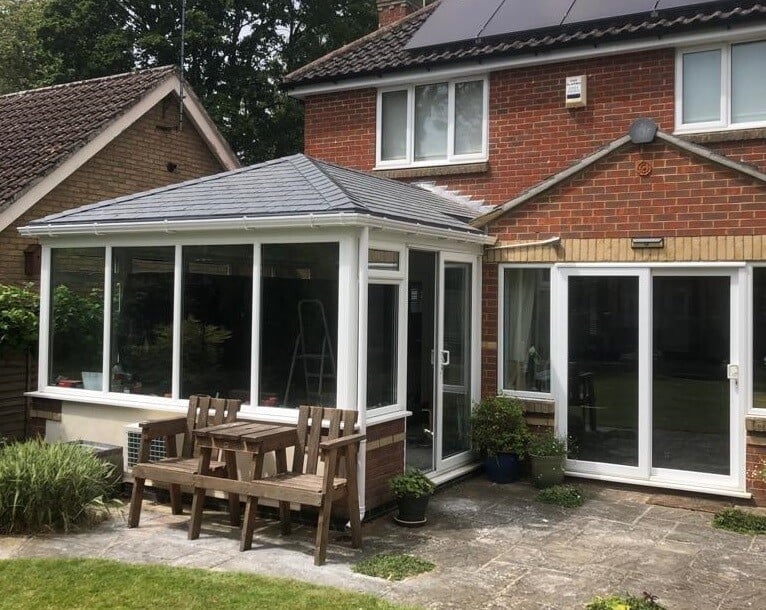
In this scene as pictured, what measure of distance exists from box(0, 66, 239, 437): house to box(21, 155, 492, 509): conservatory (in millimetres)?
1451

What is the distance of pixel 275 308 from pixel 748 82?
6164 millimetres

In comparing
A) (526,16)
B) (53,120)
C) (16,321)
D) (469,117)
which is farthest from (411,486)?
(53,120)

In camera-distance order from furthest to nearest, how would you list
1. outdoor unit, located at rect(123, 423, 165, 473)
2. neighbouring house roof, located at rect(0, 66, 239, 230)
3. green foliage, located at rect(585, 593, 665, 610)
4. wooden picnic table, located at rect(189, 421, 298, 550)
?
neighbouring house roof, located at rect(0, 66, 239, 230)
outdoor unit, located at rect(123, 423, 165, 473)
wooden picnic table, located at rect(189, 421, 298, 550)
green foliage, located at rect(585, 593, 665, 610)

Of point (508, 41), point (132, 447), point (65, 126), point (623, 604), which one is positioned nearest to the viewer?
point (623, 604)

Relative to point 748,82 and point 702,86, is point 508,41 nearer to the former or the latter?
point 702,86

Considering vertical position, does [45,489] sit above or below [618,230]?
below

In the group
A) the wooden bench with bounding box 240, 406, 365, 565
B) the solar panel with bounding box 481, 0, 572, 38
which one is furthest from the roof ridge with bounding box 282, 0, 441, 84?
the wooden bench with bounding box 240, 406, 365, 565

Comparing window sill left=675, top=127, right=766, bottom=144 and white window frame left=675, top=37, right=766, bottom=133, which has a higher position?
white window frame left=675, top=37, right=766, bottom=133

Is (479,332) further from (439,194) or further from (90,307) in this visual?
(90,307)

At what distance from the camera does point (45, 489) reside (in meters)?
6.71

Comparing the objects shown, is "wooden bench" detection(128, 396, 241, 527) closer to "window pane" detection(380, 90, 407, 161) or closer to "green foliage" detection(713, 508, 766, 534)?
"green foliage" detection(713, 508, 766, 534)

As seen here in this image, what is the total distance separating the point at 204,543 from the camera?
258 inches

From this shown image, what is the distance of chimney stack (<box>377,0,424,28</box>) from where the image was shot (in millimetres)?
14219

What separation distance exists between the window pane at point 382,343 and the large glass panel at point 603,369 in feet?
8.05
